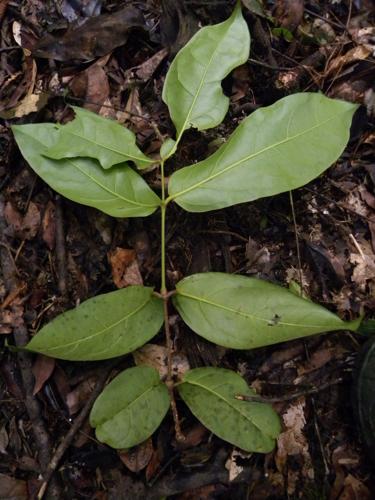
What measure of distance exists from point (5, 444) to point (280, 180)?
49.8 inches

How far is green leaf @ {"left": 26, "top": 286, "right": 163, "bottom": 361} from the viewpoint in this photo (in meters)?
1.52

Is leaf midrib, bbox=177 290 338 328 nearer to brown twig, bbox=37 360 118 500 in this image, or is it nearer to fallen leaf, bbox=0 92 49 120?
brown twig, bbox=37 360 118 500

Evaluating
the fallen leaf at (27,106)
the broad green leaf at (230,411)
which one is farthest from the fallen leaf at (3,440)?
the fallen leaf at (27,106)

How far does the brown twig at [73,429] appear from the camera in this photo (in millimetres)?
1613

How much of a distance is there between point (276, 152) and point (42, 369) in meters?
1.06

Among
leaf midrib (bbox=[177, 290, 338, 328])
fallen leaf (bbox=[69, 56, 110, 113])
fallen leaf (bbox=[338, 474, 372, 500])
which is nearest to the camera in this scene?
leaf midrib (bbox=[177, 290, 338, 328])

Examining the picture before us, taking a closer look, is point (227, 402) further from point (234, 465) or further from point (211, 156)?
point (211, 156)

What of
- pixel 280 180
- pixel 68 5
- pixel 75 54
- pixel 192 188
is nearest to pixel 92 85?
pixel 75 54

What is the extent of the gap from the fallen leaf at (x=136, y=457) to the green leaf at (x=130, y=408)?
102 millimetres

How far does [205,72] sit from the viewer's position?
5.52ft

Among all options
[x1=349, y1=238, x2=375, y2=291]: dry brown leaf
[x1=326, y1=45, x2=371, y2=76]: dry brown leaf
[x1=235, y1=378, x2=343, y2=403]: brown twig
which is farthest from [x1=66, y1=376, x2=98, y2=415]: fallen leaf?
[x1=326, y1=45, x2=371, y2=76]: dry brown leaf

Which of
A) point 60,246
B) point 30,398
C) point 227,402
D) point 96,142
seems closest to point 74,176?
point 96,142

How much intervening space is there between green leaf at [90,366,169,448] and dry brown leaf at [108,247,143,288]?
0.99 feet

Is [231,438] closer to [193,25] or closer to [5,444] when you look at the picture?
[5,444]
